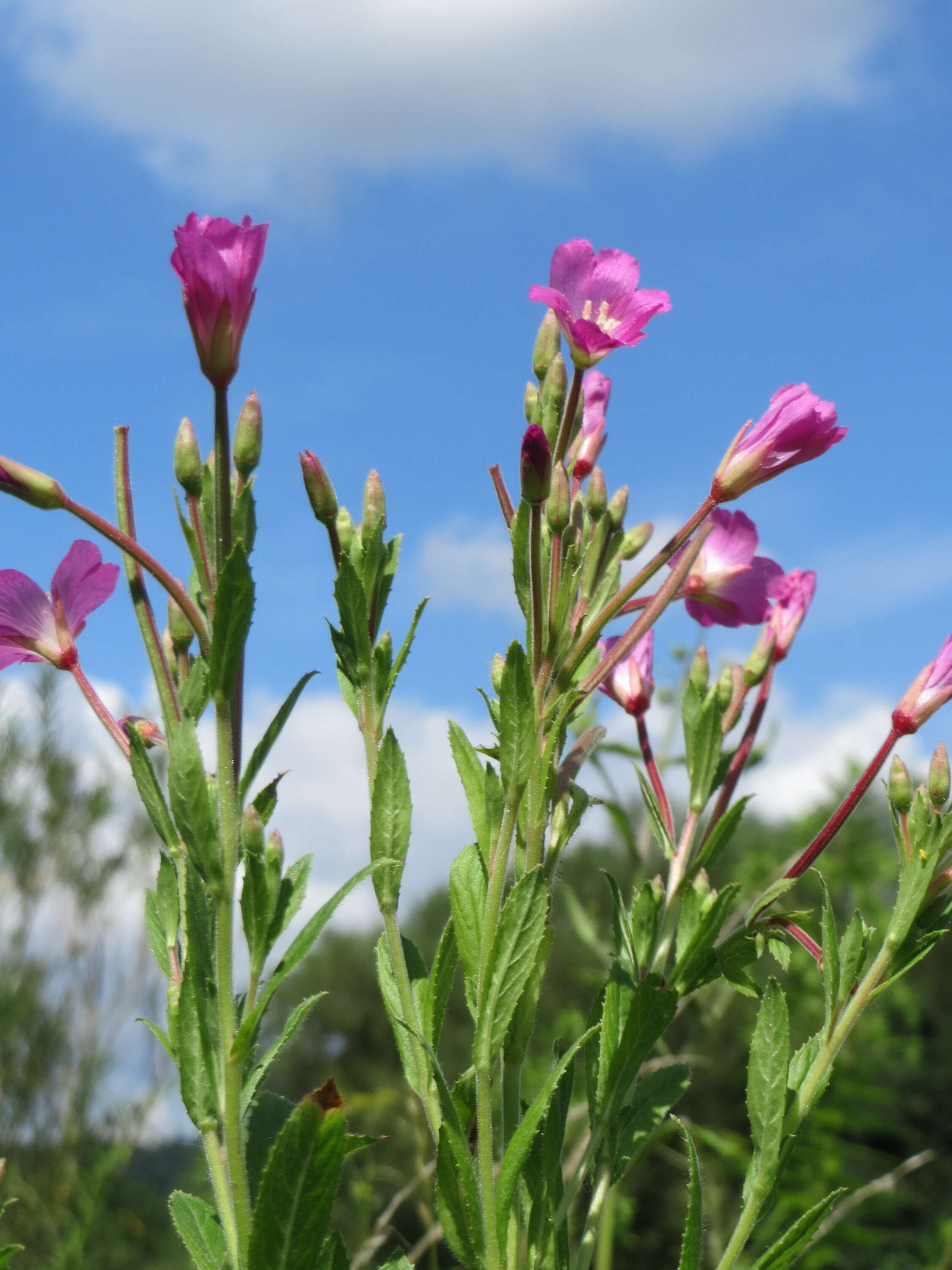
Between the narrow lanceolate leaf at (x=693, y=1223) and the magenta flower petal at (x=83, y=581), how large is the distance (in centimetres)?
64

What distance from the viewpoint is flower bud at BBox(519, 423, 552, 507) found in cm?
85

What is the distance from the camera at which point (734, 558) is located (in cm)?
117

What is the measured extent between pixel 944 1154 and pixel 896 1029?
935 millimetres

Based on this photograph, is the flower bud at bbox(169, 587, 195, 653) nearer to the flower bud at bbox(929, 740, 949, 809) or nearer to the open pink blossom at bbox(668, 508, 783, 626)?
the open pink blossom at bbox(668, 508, 783, 626)

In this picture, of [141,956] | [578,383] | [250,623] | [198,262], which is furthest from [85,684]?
[141,956]

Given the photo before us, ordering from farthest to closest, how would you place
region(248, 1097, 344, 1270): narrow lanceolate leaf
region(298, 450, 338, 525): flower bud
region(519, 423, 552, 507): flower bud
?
1. region(298, 450, 338, 525): flower bud
2. region(519, 423, 552, 507): flower bud
3. region(248, 1097, 344, 1270): narrow lanceolate leaf

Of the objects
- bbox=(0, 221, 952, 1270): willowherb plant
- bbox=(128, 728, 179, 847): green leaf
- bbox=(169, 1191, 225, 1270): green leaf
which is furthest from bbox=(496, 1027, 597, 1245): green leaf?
bbox=(128, 728, 179, 847): green leaf

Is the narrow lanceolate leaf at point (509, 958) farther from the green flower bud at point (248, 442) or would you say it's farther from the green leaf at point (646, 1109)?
the green flower bud at point (248, 442)

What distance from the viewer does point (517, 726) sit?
2.81ft

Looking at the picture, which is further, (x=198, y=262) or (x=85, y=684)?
(x=85, y=684)

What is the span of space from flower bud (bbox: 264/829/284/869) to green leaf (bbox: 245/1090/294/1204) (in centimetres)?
20

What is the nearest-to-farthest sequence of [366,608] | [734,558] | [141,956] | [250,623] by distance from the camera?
[250,623]
[366,608]
[734,558]
[141,956]

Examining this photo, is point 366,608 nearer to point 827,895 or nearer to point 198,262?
point 198,262

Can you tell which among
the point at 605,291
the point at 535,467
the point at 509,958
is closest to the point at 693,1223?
the point at 509,958
